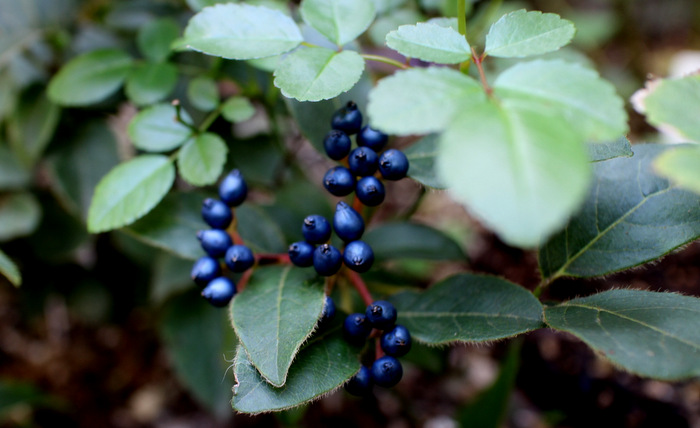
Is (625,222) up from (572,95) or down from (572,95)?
down

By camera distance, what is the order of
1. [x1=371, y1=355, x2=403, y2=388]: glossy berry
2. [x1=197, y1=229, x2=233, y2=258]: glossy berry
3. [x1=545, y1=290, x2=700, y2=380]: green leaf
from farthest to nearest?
[x1=197, y1=229, x2=233, y2=258]: glossy berry
[x1=371, y1=355, x2=403, y2=388]: glossy berry
[x1=545, y1=290, x2=700, y2=380]: green leaf

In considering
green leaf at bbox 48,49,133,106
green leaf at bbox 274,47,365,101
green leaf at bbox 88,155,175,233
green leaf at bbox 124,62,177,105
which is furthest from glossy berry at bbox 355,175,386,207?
green leaf at bbox 48,49,133,106

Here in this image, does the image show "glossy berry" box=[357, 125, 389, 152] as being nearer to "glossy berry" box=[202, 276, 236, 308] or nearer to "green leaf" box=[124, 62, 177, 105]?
"glossy berry" box=[202, 276, 236, 308]

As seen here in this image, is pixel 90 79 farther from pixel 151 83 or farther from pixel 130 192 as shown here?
pixel 130 192

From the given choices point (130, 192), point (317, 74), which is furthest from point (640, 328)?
point (130, 192)

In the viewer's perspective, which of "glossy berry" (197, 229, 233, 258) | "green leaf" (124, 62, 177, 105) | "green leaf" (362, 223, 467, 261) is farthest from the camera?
"green leaf" (362, 223, 467, 261)

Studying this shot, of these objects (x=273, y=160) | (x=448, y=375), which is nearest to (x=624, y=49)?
(x=448, y=375)
